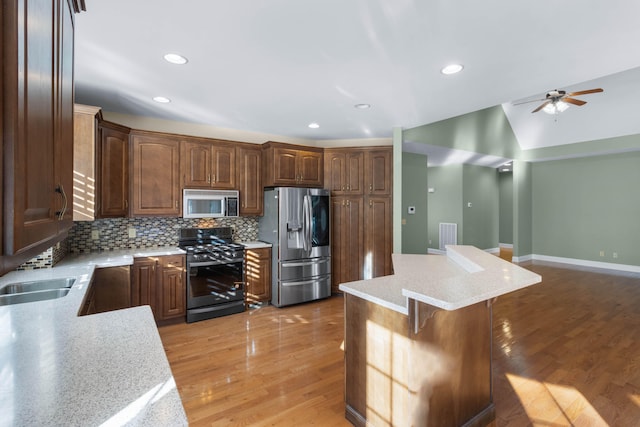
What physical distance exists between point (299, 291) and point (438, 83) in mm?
3063

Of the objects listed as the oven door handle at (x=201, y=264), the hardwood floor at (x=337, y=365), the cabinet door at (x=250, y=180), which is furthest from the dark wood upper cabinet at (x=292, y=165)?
the hardwood floor at (x=337, y=365)

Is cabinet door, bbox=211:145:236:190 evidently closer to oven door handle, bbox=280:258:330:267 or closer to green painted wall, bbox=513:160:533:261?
oven door handle, bbox=280:258:330:267

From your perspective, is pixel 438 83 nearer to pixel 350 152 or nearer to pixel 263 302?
pixel 350 152

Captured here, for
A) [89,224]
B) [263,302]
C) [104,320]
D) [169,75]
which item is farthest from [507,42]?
[89,224]

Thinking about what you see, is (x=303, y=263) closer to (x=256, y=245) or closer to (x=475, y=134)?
(x=256, y=245)

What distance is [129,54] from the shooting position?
91.5 inches

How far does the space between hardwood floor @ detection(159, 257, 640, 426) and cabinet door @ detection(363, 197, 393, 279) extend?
0.86 metres

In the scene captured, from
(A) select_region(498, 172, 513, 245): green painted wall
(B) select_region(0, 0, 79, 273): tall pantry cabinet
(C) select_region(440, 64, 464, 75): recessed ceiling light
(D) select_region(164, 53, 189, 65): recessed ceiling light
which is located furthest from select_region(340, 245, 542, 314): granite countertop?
(A) select_region(498, 172, 513, 245): green painted wall

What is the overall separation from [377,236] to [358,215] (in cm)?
43

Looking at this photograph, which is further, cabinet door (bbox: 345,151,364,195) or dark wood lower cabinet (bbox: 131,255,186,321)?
cabinet door (bbox: 345,151,364,195)

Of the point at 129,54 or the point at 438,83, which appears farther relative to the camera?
the point at 438,83

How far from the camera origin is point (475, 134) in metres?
6.23

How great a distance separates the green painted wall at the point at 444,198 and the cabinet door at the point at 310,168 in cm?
486

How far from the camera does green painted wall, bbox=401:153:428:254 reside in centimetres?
538
